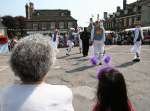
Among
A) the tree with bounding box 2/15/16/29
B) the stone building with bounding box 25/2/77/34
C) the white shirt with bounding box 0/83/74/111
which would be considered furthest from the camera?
the tree with bounding box 2/15/16/29

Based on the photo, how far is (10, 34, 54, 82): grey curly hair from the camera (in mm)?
2959

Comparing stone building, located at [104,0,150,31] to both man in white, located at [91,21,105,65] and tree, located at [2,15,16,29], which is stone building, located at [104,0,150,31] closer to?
tree, located at [2,15,16,29]

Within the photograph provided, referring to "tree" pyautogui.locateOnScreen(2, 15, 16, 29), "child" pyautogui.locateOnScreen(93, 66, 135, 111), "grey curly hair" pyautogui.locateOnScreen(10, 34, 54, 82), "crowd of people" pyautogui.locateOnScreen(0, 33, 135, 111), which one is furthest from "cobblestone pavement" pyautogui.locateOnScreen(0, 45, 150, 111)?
"tree" pyautogui.locateOnScreen(2, 15, 16, 29)

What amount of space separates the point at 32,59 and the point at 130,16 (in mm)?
84478

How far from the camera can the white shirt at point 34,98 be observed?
293cm

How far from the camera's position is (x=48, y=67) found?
3.05 m

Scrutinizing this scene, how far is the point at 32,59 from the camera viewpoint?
2.96m

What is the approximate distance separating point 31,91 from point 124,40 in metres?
40.3

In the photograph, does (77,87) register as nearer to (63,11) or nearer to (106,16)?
(63,11)

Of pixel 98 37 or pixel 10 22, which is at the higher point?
pixel 10 22

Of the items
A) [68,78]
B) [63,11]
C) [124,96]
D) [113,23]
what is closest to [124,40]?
[68,78]

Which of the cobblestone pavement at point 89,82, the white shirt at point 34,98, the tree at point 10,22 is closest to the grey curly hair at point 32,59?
the white shirt at point 34,98

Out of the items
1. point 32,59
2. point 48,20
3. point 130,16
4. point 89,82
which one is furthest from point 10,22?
point 32,59

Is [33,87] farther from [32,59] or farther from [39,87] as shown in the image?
[32,59]
